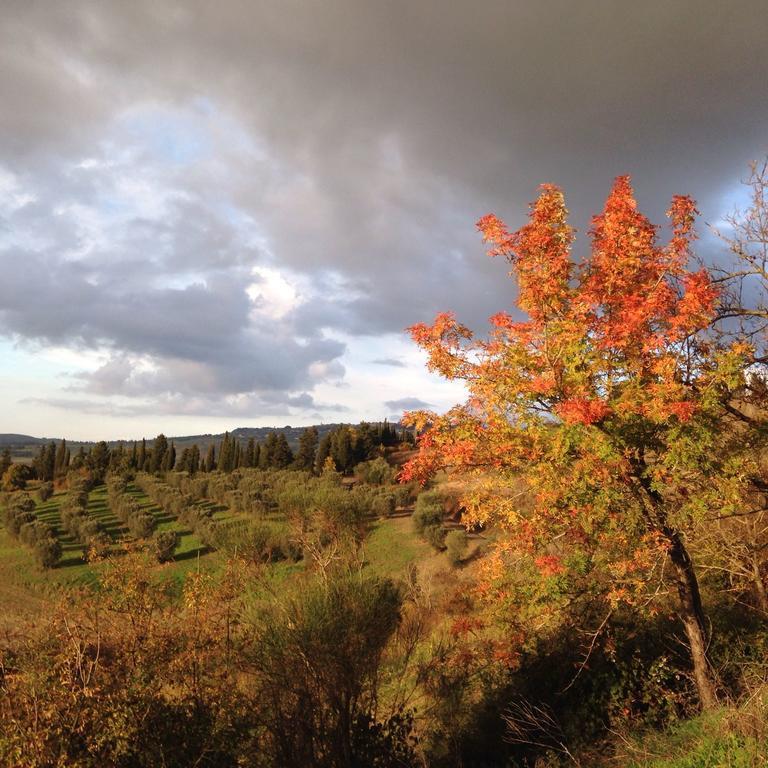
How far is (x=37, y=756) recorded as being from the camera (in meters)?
7.80

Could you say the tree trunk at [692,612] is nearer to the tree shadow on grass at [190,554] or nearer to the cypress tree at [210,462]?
the tree shadow on grass at [190,554]

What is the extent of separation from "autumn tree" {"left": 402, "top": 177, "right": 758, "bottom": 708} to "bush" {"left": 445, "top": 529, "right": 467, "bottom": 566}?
29147 millimetres

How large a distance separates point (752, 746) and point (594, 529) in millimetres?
3677

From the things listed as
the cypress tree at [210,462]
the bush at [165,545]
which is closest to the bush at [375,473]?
the cypress tree at [210,462]

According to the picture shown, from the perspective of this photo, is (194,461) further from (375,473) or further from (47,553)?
(47,553)

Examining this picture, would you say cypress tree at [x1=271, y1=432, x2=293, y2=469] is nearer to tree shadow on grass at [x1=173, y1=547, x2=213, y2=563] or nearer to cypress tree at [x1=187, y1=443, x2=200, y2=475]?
cypress tree at [x1=187, y1=443, x2=200, y2=475]

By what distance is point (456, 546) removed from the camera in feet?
133

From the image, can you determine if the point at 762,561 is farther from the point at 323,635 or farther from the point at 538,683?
the point at 323,635

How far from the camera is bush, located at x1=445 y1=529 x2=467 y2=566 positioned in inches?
1556

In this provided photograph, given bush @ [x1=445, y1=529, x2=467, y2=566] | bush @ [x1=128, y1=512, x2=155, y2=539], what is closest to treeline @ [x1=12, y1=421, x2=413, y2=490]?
bush @ [x1=128, y1=512, x2=155, y2=539]

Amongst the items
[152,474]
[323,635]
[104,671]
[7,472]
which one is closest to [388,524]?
[323,635]

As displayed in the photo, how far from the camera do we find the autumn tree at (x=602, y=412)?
8.50 m

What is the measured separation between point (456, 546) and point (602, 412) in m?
34.5

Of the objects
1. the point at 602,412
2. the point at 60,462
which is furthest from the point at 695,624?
the point at 60,462
